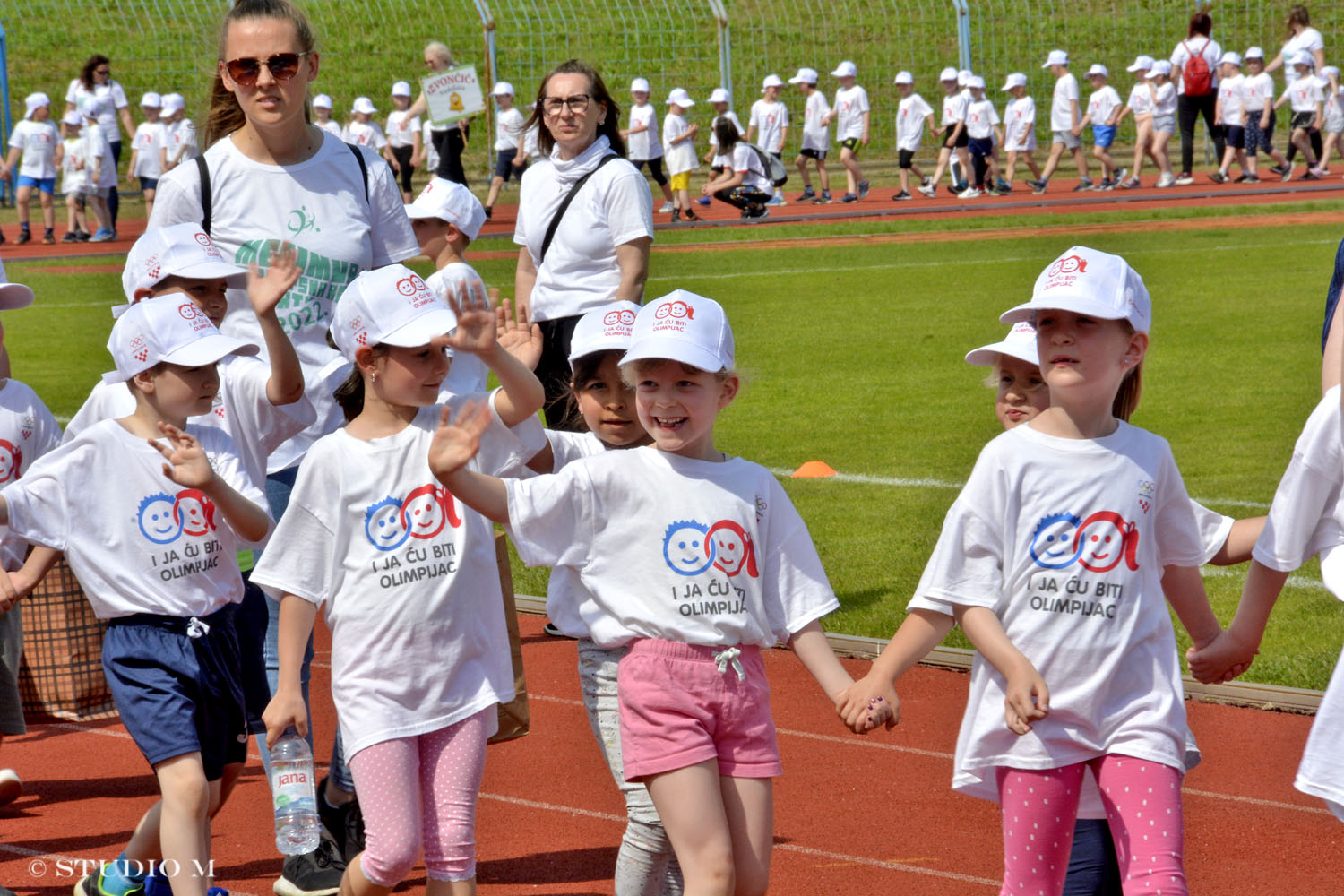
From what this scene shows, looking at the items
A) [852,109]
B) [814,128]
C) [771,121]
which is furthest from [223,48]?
[852,109]

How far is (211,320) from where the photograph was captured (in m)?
4.98

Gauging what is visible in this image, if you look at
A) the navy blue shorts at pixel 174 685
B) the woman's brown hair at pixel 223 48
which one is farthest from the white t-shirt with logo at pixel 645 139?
the navy blue shorts at pixel 174 685

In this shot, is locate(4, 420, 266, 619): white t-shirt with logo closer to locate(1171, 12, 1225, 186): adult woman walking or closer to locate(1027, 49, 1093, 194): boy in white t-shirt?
locate(1027, 49, 1093, 194): boy in white t-shirt

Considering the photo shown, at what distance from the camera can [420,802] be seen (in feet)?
13.9

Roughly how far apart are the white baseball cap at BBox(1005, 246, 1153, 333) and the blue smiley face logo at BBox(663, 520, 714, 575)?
2.91 feet

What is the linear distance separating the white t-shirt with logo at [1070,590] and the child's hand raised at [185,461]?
5.82 feet

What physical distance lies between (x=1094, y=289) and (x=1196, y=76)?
29450mm

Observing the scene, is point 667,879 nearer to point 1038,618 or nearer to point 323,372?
point 1038,618

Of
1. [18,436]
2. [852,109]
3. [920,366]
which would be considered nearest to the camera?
[18,436]

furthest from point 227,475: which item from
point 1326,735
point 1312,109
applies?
point 1312,109

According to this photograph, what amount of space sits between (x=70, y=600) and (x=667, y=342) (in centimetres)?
217

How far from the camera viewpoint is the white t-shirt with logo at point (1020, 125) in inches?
1298

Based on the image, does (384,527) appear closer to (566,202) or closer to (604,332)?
(604,332)

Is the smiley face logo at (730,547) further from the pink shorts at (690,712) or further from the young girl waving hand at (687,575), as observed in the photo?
the pink shorts at (690,712)
